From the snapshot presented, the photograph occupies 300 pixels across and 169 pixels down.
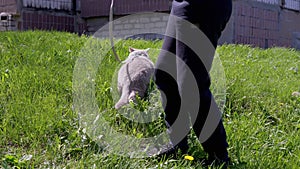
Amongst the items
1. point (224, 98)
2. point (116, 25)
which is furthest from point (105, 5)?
point (224, 98)

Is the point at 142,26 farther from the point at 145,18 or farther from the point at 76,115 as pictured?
the point at 76,115

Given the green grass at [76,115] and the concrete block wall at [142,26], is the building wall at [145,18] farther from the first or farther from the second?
the green grass at [76,115]

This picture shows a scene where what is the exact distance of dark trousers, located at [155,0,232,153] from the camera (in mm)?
2566

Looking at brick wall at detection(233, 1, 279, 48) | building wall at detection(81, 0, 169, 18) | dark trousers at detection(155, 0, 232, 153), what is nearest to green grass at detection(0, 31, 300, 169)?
dark trousers at detection(155, 0, 232, 153)

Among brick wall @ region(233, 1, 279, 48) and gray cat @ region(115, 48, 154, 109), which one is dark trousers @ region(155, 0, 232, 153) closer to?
gray cat @ region(115, 48, 154, 109)

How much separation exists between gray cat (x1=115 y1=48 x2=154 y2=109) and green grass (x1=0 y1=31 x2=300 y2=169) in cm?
14

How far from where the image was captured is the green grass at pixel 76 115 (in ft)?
9.03

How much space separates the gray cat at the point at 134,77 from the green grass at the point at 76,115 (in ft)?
0.46

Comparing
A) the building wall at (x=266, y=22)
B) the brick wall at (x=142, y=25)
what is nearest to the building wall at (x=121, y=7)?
the brick wall at (x=142, y=25)

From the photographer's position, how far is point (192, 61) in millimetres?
2566

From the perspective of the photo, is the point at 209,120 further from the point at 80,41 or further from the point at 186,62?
the point at 80,41

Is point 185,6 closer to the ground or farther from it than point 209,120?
farther from it

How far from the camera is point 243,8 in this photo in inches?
368

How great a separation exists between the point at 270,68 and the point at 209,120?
10.4ft
